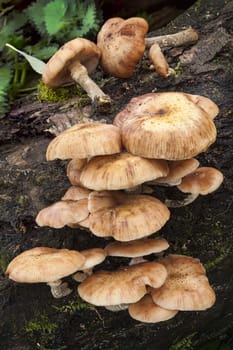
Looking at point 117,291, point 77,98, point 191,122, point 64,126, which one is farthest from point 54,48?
point 117,291

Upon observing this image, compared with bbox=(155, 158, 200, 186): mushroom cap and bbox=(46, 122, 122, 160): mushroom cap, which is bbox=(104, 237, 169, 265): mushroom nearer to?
bbox=(155, 158, 200, 186): mushroom cap

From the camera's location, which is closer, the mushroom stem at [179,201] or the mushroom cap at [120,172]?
the mushroom cap at [120,172]

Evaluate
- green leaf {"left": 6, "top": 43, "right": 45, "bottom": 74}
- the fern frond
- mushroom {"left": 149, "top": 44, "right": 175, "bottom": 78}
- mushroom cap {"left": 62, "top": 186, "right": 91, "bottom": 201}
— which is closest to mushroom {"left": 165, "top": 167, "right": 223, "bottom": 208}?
mushroom cap {"left": 62, "top": 186, "right": 91, "bottom": 201}

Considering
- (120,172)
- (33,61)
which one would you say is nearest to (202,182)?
(120,172)

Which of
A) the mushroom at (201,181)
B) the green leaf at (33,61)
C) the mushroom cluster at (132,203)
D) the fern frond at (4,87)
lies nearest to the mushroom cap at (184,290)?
the mushroom cluster at (132,203)

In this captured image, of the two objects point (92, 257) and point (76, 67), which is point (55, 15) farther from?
point (92, 257)

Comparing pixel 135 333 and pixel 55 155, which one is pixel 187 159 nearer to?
pixel 55 155

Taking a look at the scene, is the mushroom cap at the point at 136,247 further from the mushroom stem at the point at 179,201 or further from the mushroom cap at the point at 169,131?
the mushroom cap at the point at 169,131
